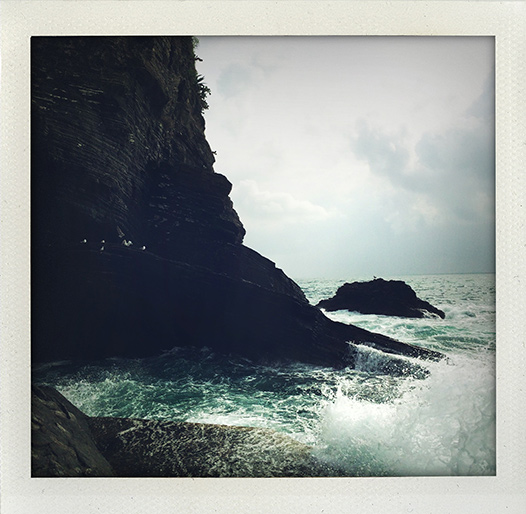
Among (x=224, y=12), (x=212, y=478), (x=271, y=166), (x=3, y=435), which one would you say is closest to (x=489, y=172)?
(x=271, y=166)

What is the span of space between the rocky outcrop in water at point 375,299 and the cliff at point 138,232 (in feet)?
0.37

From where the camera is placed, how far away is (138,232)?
7.27 feet

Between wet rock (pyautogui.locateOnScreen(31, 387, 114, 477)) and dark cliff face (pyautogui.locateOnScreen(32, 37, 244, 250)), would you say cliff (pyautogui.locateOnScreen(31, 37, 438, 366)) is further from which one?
wet rock (pyautogui.locateOnScreen(31, 387, 114, 477))

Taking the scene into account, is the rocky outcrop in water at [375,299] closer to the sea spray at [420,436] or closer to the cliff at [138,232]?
the cliff at [138,232]

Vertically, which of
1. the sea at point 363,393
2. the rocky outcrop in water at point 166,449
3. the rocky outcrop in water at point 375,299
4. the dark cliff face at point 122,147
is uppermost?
the dark cliff face at point 122,147

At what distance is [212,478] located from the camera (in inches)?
82.1

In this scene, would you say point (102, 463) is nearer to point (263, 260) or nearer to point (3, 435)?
point (3, 435)

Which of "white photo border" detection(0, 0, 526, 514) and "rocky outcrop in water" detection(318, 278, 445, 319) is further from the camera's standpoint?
"rocky outcrop in water" detection(318, 278, 445, 319)

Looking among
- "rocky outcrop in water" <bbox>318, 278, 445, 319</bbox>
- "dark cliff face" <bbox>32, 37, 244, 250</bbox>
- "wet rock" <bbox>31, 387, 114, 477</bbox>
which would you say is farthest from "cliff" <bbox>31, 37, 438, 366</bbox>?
"wet rock" <bbox>31, 387, 114, 477</bbox>

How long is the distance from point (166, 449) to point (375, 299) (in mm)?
1365

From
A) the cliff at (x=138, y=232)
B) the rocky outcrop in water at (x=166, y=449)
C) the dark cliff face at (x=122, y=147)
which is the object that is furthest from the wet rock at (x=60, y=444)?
the dark cliff face at (x=122, y=147)

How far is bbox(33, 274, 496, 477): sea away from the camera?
2.09 meters

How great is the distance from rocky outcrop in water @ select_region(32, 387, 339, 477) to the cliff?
343 millimetres

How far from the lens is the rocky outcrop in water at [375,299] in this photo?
2.21 metres
